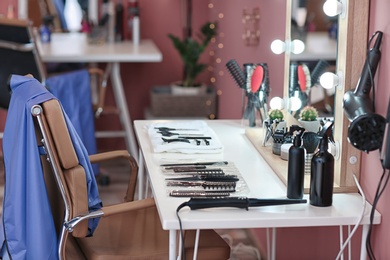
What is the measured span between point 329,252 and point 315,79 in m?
0.56

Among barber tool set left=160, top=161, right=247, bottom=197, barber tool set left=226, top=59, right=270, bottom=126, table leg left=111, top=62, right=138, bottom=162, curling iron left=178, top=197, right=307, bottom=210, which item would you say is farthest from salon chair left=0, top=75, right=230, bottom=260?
table leg left=111, top=62, right=138, bottom=162

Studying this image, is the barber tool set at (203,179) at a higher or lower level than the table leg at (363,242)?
higher

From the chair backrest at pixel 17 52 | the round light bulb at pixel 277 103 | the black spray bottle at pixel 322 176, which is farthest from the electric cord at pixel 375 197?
the chair backrest at pixel 17 52

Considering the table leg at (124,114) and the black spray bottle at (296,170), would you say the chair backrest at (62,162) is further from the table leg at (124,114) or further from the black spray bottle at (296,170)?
the table leg at (124,114)

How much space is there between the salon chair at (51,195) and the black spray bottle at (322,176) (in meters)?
0.40

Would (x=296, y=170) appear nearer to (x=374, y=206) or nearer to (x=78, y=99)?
(x=374, y=206)

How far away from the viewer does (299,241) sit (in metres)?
2.73

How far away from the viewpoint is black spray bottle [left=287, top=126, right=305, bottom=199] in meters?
1.96

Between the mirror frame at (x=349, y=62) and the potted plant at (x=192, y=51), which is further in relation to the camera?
the potted plant at (x=192, y=51)

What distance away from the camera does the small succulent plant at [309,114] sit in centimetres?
243

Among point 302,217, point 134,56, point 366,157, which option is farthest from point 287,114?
point 134,56

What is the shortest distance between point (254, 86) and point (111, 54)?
1.74 metres

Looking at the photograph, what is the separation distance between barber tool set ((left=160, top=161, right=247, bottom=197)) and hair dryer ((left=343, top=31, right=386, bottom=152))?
38cm

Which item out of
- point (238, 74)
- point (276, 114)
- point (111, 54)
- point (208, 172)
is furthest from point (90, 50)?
point (208, 172)
